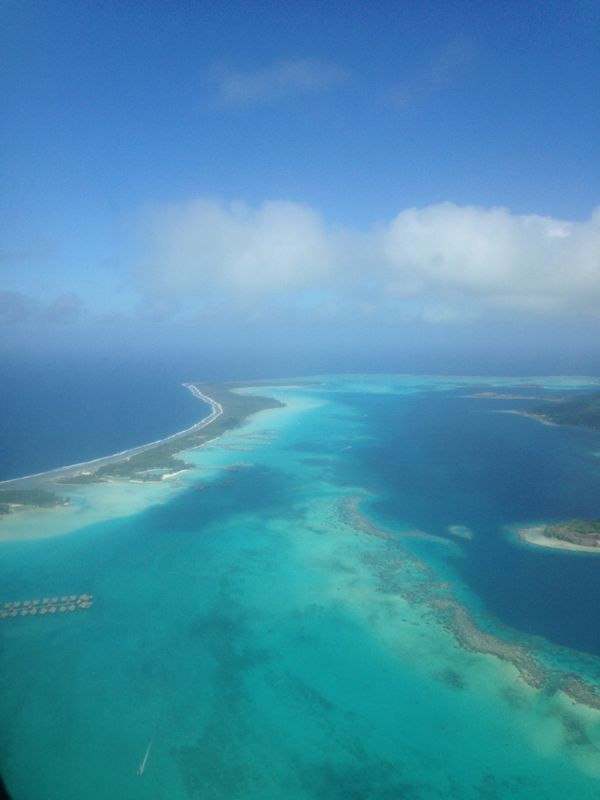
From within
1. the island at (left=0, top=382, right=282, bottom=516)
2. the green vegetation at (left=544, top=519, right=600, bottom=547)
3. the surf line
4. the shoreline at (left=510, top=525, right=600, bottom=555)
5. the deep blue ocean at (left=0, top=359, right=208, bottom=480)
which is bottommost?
the surf line

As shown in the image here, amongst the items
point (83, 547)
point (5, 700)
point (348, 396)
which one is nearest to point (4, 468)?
point (83, 547)

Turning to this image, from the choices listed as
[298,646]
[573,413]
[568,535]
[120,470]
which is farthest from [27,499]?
[573,413]

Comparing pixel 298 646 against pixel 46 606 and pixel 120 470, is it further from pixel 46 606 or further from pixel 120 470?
pixel 120 470

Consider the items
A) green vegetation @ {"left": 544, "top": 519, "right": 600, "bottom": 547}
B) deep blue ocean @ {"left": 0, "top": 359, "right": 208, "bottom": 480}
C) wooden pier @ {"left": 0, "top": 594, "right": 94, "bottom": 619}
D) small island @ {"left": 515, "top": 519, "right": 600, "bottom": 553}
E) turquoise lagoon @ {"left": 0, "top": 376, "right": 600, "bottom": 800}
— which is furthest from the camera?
deep blue ocean @ {"left": 0, "top": 359, "right": 208, "bottom": 480}

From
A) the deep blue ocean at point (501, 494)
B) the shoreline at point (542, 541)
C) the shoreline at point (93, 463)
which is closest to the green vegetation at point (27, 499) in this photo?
the shoreline at point (93, 463)

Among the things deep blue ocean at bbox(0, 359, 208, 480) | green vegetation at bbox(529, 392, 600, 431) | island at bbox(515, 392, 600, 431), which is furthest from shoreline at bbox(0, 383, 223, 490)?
green vegetation at bbox(529, 392, 600, 431)

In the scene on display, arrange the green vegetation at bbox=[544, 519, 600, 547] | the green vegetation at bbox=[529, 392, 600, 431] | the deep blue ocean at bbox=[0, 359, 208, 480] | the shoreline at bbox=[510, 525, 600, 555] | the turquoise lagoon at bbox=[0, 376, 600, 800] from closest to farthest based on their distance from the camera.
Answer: the turquoise lagoon at bbox=[0, 376, 600, 800], the shoreline at bbox=[510, 525, 600, 555], the green vegetation at bbox=[544, 519, 600, 547], the deep blue ocean at bbox=[0, 359, 208, 480], the green vegetation at bbox=[529, 392, 600, 431]

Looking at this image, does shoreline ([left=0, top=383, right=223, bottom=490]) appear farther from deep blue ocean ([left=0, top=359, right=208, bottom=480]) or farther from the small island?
the small island
